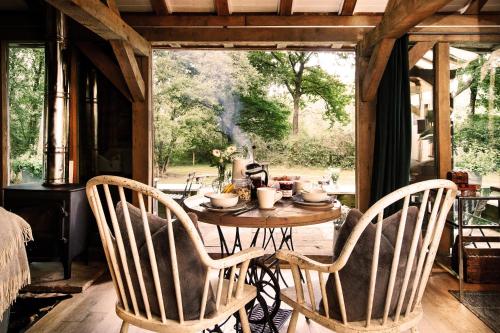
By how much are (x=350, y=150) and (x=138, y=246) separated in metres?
7.69

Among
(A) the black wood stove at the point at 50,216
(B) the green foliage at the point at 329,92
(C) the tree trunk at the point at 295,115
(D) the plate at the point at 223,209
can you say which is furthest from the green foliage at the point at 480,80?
(C) the tree trunk at the point at 295,115

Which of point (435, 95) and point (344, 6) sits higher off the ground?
point (344, 6)

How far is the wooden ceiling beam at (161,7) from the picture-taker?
3633mm

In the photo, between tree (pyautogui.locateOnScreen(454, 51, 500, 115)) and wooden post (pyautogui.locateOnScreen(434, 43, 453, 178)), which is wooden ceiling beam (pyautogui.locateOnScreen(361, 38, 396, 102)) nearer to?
wooden post (pyautogui.locateOnScreen(434, 43, 453, 178))

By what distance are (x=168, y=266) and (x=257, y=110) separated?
762cm

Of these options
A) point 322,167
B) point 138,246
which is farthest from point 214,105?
point 138,246

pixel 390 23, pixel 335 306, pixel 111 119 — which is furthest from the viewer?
pixel 111 119

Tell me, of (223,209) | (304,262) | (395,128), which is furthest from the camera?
(395,128)

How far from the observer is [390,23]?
285 cm

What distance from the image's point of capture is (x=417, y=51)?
374 centimetres

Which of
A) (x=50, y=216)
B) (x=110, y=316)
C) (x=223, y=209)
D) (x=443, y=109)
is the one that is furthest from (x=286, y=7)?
(x=110, y=316)

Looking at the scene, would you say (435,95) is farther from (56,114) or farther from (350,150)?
(350,150)

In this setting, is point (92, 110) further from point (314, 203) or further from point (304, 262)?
point (304, 262)

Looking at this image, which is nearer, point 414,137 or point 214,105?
point 414,137
